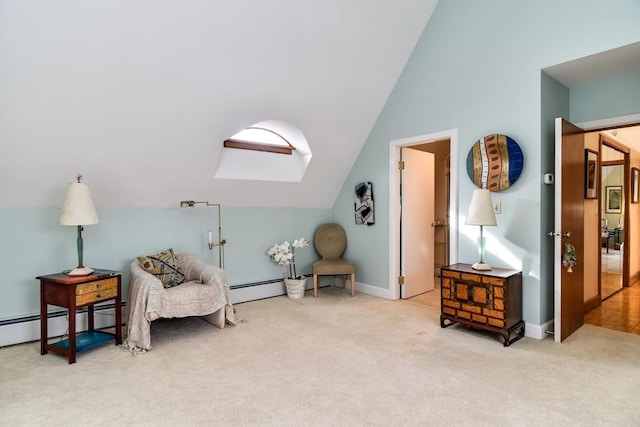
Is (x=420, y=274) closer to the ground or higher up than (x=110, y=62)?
closer to the ground

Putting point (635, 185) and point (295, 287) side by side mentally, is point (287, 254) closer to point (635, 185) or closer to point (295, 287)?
point (295, 287)

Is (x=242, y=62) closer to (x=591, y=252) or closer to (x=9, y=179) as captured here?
(x=9, y=179)

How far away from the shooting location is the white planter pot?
185 inches

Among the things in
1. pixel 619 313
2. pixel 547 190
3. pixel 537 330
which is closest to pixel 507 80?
pixel 547 190

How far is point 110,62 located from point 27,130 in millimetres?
834

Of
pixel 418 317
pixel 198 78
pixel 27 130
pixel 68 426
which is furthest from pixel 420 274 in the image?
pixel 27 130

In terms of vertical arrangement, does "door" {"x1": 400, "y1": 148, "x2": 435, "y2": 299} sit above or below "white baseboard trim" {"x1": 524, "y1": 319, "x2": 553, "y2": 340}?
above

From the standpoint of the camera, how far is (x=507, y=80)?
3.45 m

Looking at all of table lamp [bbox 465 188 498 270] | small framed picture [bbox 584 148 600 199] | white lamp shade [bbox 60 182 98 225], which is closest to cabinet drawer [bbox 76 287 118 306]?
white lamp shade [bbox 60 182 98 225]

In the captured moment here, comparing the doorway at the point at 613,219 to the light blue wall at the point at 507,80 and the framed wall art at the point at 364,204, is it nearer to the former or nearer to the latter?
the light blue wall at the point at 507,80

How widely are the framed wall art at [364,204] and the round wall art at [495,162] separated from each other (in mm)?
1413

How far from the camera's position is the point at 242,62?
3.26m

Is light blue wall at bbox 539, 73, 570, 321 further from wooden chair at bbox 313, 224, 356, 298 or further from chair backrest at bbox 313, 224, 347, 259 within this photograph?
chair backrest at bbox 313, 224, 347, 259

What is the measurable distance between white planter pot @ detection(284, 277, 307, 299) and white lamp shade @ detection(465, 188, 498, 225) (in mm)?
2240
